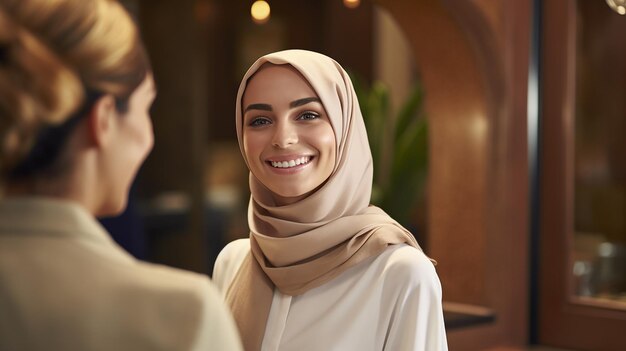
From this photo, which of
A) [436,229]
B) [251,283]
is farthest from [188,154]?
[251,283]

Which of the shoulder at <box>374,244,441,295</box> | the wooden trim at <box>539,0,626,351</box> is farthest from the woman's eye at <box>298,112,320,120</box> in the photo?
the wooden trim at <box>539,0,626,351</box>

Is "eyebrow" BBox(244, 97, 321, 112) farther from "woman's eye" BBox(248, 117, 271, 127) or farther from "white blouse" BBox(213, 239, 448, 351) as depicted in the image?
"white blouse" BBox(213, 239, 448, 351)

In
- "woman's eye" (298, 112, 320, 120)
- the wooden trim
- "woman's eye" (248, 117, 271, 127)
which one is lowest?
the wooden trim

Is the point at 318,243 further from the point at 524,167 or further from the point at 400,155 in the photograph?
the point at 400,155

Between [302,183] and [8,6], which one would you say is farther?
[302,183]

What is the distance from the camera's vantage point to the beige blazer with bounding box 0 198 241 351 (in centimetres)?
73

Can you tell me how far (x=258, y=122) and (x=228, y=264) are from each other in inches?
14.3

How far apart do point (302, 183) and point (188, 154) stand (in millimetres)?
4726

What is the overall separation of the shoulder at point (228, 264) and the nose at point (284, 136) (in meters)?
0.35

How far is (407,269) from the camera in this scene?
1.59m

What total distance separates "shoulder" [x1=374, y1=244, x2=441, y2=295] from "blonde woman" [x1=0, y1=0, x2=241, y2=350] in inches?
32.3

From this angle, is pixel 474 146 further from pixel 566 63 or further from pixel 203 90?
pixel 203 90

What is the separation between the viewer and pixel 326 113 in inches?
64.4

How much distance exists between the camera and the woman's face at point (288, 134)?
5.24 feet
